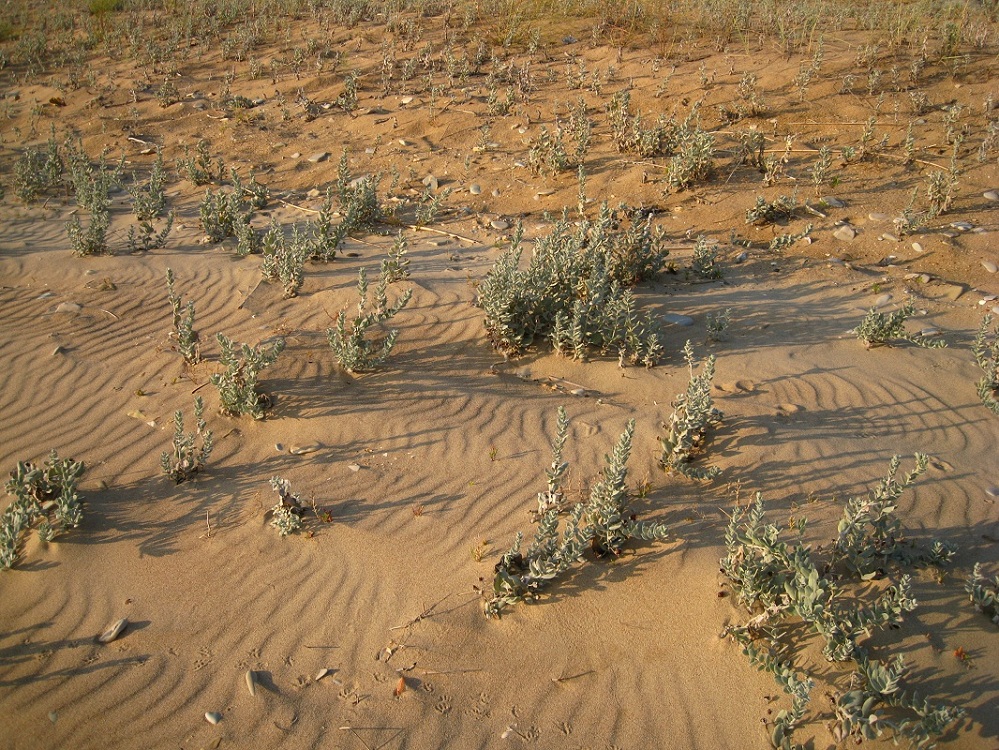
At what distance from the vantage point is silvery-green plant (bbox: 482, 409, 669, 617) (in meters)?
3.47

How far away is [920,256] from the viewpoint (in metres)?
7.24

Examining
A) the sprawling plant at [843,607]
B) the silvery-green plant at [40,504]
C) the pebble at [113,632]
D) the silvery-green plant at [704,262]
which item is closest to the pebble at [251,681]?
the pebble at [113,632]

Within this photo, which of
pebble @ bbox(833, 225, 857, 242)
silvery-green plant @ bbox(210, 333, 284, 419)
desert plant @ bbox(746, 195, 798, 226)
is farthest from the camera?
desert plant @ bbox(746, 195, 798, 226)

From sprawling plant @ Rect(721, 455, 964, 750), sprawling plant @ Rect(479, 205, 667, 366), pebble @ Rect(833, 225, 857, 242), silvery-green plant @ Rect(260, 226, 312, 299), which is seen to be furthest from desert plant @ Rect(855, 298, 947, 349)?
silvery-green plant @ Rect(260, 226, 312, 299)

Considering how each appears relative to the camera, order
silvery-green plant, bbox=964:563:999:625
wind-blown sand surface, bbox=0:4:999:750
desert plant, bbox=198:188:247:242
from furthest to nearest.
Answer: desert plant, bbox=198:188:247:242 < silvery-green plant, bbox=964:563:999:625 < wind-blown sand surface, bbox=0:4:999:750

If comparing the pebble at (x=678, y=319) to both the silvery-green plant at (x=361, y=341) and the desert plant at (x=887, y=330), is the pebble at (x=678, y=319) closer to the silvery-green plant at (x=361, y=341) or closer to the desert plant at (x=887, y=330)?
the desert plant at (x=887, y=330)

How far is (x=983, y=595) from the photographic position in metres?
3.41

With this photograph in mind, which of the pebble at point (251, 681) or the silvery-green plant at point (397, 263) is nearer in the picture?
the pebble at point (251, 681)

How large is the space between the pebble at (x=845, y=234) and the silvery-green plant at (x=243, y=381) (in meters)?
5.99

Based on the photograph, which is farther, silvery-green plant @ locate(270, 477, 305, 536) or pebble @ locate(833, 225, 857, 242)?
pebble @ locate(833, 225, 857, 242)

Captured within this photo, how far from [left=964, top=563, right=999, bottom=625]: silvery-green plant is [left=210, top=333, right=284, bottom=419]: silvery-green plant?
13.9 ft

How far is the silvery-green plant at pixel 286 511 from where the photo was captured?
3.92 m

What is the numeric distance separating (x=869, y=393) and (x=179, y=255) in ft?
21.4

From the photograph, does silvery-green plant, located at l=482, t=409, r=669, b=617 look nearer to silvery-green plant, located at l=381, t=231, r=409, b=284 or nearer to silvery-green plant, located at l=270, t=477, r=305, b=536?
silvery-green plant, located at l=270, t=477, r=305, b=536
